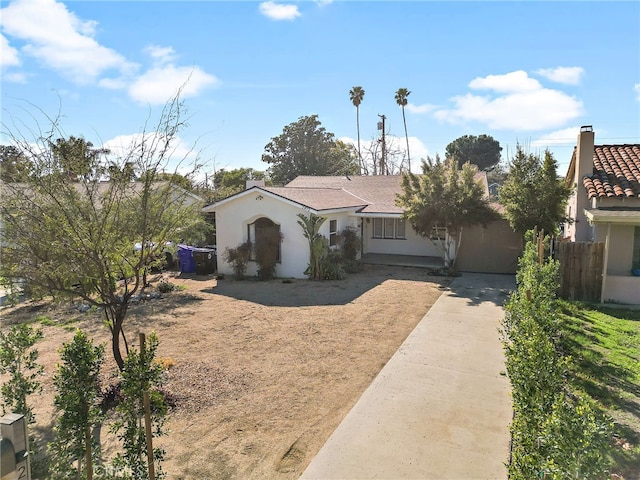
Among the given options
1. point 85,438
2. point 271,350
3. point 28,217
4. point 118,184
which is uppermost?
point 118,184

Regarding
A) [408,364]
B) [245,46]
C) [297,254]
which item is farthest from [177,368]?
[297,254]

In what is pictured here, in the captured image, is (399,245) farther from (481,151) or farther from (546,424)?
(481,151)

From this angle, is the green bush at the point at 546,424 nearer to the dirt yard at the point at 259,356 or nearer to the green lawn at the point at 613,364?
the green lawn at the point at 613,364

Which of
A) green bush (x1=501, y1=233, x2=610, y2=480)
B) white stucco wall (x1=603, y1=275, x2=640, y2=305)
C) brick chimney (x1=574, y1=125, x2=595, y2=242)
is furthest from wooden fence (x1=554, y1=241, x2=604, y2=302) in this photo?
green bush (x1=501, y1=233, x2=610, y2=480)

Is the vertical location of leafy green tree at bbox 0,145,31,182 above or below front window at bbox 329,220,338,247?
above

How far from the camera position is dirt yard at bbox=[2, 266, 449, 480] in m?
5.34

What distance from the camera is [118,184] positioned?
651 centimetres

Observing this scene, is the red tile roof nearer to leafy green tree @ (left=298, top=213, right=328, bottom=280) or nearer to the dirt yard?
the dirt yard

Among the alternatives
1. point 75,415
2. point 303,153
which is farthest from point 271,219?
point 303,153

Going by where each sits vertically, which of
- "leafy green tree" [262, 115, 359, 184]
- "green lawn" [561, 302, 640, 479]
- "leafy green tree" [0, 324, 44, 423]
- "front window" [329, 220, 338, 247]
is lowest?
"green lawn" [561, 302, 640, 479]

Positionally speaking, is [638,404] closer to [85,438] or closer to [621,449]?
[621,449]

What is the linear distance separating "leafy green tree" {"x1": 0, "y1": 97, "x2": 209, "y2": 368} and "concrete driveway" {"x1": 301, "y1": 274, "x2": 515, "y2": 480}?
12.4 feet

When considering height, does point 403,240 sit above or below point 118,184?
below

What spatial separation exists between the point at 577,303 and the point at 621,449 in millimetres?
8289
